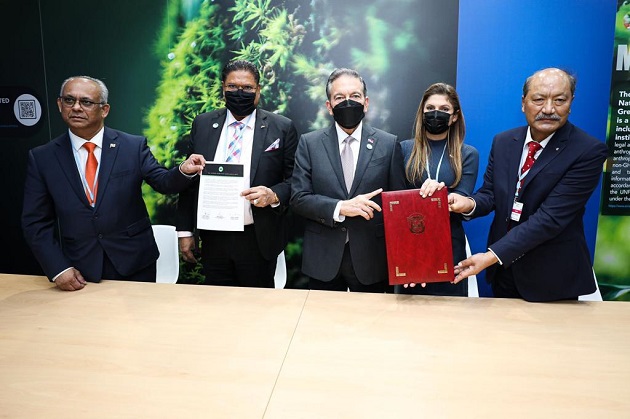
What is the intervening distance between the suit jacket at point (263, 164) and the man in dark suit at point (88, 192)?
34 cm

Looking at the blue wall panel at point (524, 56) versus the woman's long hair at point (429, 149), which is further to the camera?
the blue wall panel at point (524, 56)

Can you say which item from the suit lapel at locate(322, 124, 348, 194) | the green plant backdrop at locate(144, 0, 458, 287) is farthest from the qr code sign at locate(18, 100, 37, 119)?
the suit lapel at locate(322, 124, 348, 194)

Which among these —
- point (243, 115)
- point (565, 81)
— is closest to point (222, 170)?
point (243, 115)

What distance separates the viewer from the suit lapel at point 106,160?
273cm

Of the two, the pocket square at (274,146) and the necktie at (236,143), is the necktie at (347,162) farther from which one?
the necktie at (236,143)

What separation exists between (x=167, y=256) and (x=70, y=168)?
3.33ft

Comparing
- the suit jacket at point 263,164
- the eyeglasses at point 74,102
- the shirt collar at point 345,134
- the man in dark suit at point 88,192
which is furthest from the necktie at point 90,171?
the shirt collar at point 345,134

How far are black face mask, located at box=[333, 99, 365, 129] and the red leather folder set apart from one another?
653mm

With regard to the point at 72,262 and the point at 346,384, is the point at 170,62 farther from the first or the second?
the point at 346,384

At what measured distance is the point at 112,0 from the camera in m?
4.28

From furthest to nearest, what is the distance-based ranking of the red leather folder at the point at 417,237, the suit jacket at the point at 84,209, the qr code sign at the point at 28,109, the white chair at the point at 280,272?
1. the qr code sign at the point at 28,109
2. the white chair at the point at 280,272
3. the suit jacket at the point at 84,209
4. the red leather folder at the point at 417,237

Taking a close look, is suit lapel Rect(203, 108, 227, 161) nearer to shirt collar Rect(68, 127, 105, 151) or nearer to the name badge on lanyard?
shirt collar Rect(68, 127, 105, 151)

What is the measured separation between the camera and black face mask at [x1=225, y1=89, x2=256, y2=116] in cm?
303

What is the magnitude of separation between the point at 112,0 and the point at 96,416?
394 centimetres
